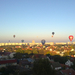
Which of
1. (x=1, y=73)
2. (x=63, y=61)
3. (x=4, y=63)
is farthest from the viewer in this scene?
(x=63, y=61)

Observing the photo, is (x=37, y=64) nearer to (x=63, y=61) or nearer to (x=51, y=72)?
(x=51, y=72)

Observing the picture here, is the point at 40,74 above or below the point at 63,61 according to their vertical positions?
above

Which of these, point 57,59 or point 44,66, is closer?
point 44,66

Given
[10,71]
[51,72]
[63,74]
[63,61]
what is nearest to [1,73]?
[10,71]

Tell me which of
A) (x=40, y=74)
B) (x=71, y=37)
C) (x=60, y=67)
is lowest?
(x=60, y=67)

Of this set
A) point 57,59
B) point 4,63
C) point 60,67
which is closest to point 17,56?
point 4,63

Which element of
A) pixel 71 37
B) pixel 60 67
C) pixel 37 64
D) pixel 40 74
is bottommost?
pixel 60 67

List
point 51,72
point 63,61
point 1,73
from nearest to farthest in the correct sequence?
point 51,72 → point 1,73 → point 63,61

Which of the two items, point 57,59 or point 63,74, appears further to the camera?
point 57,59

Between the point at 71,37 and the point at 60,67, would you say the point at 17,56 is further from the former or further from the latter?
the point at 71,37
